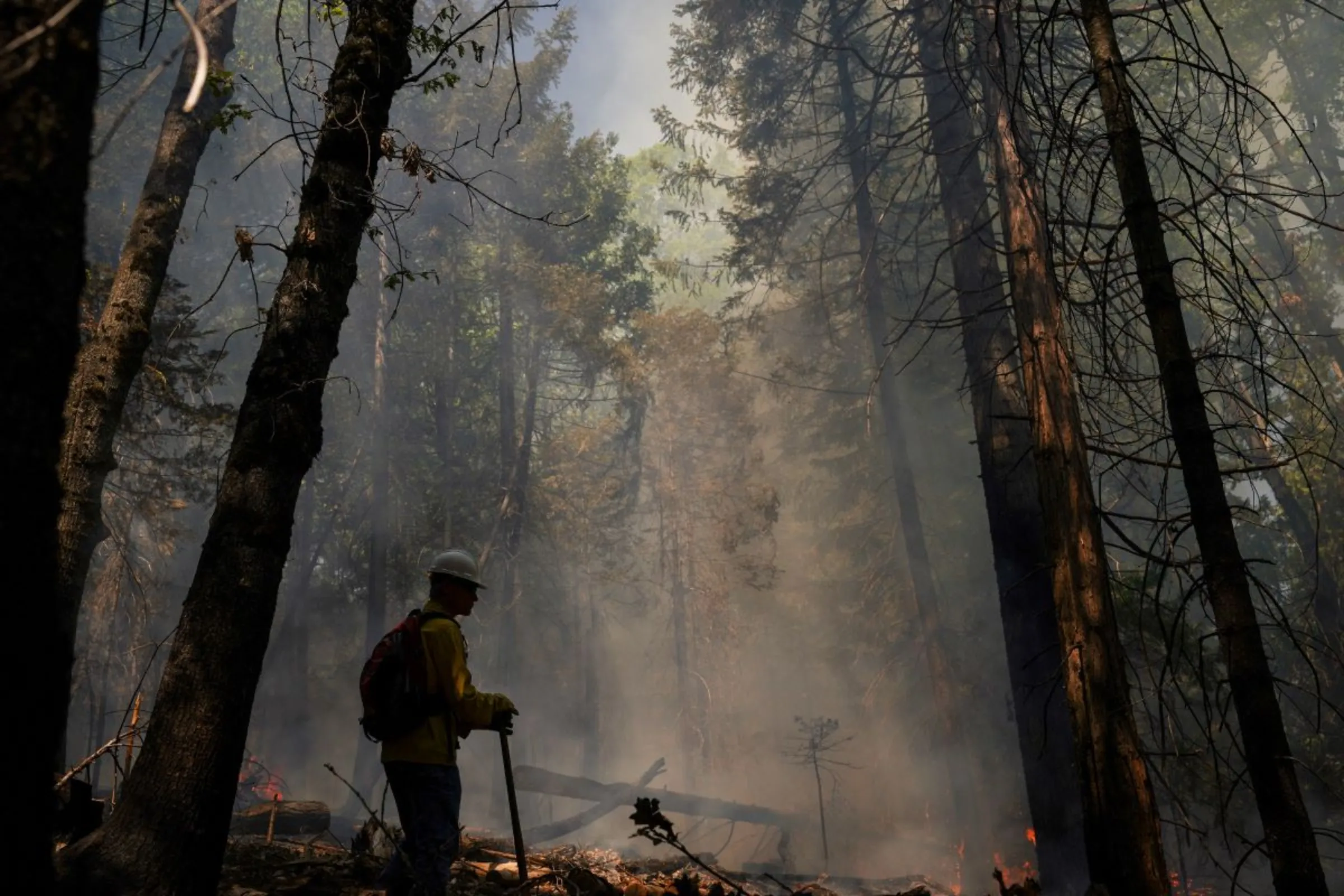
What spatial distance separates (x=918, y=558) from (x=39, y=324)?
53.5 feet

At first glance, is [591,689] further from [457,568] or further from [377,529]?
[457,568]

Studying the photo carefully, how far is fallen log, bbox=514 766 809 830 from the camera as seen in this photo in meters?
15.2

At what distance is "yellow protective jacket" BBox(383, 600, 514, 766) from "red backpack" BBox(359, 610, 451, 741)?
37 mm

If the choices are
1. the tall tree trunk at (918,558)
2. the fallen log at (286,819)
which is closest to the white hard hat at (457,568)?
the fallen log at (286,819)

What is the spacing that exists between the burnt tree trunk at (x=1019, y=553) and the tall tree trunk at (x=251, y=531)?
4298 mm

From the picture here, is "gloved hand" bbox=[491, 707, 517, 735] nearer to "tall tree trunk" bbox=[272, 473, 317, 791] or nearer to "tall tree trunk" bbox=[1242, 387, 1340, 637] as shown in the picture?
"tall tree trunk" bbox=[1242, 387, 1340, 637]

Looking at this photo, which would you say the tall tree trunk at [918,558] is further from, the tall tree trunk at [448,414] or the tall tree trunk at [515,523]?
the tall tree trunk at [448,414]

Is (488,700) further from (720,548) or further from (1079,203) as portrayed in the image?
(720,548)

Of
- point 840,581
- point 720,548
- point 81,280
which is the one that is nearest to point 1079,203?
point 840,581

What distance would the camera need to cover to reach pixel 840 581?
2692 cm

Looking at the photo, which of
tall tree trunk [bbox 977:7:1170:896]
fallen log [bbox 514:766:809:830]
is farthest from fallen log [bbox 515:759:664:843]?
tall tree trunk [bbox 977:7:1170:896]

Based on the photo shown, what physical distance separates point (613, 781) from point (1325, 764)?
69.9 ft

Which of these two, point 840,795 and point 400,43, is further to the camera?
point 840,795

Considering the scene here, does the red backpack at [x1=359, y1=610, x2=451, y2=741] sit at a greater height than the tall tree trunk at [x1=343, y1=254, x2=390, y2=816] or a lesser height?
lesser
